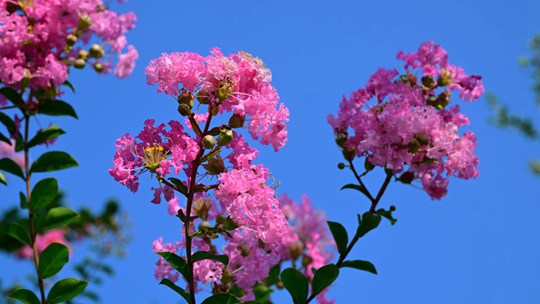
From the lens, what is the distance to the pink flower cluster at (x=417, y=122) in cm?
178

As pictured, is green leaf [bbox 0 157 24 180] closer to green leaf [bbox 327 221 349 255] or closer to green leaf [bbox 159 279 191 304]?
green leaf [bbox 159 279 191 304]

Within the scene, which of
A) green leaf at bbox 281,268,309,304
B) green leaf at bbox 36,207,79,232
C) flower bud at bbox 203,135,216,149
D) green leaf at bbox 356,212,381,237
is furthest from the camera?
green leaf at bbox 356,212,381,237

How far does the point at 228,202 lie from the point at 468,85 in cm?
100

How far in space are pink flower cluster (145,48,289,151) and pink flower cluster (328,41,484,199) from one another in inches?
16.3

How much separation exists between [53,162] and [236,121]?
423 mm

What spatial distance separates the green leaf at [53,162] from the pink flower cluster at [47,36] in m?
0.16

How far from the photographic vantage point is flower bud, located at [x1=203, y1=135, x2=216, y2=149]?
4.54 ft

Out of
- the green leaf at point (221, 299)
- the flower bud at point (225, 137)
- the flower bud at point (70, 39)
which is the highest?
the flower bud at point (70, 39)

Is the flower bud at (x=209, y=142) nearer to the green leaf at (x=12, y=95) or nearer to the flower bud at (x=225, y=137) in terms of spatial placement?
the flower bud at (x=225, y=137)

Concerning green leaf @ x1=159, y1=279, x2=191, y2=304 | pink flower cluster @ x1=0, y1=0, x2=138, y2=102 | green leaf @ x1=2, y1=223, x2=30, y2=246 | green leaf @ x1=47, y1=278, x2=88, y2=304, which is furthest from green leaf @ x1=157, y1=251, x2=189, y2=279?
pink flower cluster @ x1=0, y1=0, x2=138, y2=102

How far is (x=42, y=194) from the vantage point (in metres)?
1.46

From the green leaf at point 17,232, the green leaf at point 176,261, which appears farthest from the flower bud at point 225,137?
the green leaf at point 17,232

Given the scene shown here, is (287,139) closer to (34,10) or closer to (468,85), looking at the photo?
(34,10)

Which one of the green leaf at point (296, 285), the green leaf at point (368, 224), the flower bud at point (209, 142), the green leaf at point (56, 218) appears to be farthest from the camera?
the green leaf at point (368, 224)
